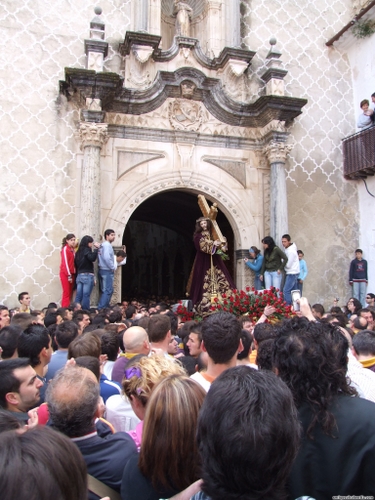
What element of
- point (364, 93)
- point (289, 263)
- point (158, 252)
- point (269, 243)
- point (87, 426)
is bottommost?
point (87, 426)

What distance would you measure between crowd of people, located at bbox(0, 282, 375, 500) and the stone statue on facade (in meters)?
10.5

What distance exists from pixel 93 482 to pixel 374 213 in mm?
11471

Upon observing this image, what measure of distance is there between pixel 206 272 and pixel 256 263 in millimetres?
1413

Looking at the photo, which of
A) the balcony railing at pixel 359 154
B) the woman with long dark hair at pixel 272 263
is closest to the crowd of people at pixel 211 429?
the woman with long dark hair at pixel 272 263

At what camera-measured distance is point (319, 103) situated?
12625 mm

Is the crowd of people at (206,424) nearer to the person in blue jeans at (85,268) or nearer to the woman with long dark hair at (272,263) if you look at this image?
the person in blue jeans at (85,268)

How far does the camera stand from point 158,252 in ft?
69.4

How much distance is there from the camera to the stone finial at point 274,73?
1123 centimetres

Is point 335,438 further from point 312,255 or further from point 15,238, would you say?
point 312,255

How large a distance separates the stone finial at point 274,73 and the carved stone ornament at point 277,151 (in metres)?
1.26

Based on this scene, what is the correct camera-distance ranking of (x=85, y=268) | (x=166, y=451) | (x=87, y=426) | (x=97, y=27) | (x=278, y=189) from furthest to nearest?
(x=278, y=189), (x=97, y=27), (x=85, y=268), (x=87, y=426), (x=166, y=451)

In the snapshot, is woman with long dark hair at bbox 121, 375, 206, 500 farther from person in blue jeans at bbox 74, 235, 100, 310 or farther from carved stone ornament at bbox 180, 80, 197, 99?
carved stone ornament at bbox 180, 80, 197, 99

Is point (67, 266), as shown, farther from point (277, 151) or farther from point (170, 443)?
point (170, 443)

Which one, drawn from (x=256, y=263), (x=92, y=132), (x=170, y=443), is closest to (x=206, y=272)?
(x=256, y=263)
